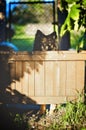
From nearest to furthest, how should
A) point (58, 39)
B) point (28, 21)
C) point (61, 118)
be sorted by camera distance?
point (61, 118), point (58, 39), point (28, 21)

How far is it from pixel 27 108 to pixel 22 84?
36.8 inches

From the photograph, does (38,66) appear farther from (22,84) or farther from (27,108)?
(27,108)

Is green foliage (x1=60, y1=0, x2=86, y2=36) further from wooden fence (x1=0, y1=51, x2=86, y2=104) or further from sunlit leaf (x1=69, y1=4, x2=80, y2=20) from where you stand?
wooden fence (x1=0, y1=51, x2=86, y2=104)

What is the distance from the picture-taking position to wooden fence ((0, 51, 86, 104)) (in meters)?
6.19

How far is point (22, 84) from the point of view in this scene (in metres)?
6.28

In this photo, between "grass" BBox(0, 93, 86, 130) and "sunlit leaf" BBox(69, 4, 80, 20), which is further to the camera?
"grass" BBox(0, 93, 86, 130)

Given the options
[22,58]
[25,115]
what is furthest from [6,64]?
[25,115]

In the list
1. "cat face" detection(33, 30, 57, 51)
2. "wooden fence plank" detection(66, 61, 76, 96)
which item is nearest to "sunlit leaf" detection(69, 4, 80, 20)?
"wooden fence plank" detection(66, 61, 76, 96)

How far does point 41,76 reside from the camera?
6266mm

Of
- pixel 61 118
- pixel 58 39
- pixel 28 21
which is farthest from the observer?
pixel 28 21

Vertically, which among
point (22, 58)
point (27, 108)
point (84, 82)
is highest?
point (22, 58)

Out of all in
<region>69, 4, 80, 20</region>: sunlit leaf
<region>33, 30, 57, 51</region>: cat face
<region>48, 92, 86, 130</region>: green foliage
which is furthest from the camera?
<region>33, 30, 57, 51</region>: cat face

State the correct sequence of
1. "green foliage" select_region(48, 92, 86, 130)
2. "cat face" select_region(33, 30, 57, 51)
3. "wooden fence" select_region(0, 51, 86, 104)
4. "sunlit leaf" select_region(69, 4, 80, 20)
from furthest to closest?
"cat face" select_region(33, 30, 57, 51), "wooden fence" select_region(0, 51, 86, 104), "green foliage" select_region(48, 92, 86, 130), "sunlit leaf" select_region(69, 4, 80, 20)

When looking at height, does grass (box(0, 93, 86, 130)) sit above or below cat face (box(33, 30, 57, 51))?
below
